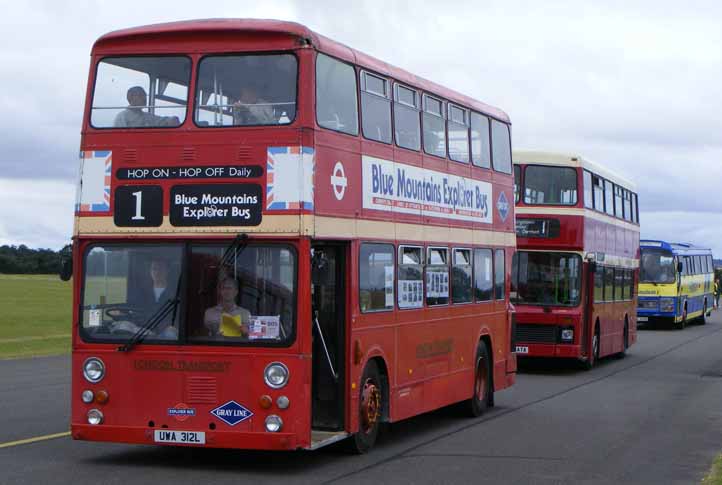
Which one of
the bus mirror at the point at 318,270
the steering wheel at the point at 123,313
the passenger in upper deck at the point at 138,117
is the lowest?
the steering wheel at the point at 123,313

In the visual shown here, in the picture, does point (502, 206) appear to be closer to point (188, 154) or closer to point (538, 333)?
point (538, 333)

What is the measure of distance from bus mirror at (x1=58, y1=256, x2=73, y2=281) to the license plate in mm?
1720

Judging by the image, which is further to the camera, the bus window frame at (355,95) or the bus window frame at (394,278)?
the bus window frame at (394,278)

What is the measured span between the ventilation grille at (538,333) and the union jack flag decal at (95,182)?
15279 millimetres

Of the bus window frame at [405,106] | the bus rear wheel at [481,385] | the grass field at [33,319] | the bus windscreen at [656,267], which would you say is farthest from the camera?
the bus windscreen at [656,267]

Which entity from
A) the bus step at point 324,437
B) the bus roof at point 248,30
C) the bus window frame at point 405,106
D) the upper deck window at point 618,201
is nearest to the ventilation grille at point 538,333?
the upper deck window at point 618,201

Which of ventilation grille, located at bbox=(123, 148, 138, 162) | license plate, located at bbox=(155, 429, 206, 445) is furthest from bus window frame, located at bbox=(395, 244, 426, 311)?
ventilation grille, located at bbox=(123, 148, 138, 162)

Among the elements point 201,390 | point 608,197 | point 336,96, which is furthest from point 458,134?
point 608,197

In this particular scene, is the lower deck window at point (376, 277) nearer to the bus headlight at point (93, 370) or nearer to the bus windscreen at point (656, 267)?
the bus headlight at point (93, 370)

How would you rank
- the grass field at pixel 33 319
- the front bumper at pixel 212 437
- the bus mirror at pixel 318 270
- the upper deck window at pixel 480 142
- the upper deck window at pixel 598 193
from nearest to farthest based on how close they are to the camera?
the front bumper at pixel 212 437, the bus mirror at pixel 318 270, the upper deck window at pixel 480 142, the upper deck window at pixel 598 193, the grass field at pixel 33 319

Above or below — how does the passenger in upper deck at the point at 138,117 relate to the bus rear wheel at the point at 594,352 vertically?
above

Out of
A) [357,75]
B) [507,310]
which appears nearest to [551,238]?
[507,310]

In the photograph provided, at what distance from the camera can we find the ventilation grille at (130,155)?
12391mm

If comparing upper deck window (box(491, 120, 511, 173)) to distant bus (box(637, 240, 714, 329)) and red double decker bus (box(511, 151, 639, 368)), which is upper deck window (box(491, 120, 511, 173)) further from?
distant bus (box(637, 240, 714, 329))
